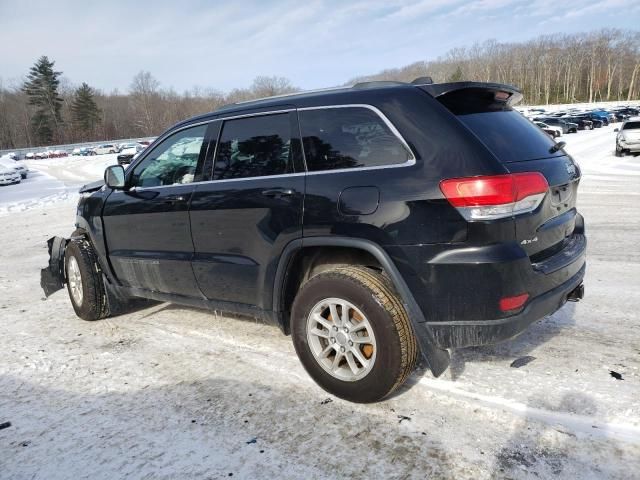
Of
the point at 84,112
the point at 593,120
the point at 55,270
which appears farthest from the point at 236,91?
the point at 55,270

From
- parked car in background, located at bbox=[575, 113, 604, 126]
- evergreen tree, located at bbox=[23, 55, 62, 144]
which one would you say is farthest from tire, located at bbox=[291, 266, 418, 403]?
evergreen tree, located at bbox=[23, 55, 62, 144]

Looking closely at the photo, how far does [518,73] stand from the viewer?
396ft

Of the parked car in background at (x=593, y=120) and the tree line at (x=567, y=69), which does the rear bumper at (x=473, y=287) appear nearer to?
the parked car in background at (x=593, y=120)

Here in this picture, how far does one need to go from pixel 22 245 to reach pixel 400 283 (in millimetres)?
8575

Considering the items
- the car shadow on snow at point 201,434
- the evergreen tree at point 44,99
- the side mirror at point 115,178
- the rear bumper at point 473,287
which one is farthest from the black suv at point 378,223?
the evergreen tree at point 44,99

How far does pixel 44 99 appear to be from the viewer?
290 feet

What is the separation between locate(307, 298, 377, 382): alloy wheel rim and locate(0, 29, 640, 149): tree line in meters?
84.6

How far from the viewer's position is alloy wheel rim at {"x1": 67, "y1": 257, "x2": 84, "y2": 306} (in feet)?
15.4

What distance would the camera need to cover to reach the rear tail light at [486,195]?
2.45m

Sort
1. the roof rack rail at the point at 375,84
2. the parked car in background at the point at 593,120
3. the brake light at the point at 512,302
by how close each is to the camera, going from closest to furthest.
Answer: the brake light at the point at 512,302 < the roof rack rail at the point at 375,84 < the parked car in background at the point at 593,120

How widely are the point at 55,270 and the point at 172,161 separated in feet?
7.25

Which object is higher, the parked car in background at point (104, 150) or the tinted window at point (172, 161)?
the tinted window at point (172, 161)

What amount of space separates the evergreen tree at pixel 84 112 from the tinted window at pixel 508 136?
332 ft

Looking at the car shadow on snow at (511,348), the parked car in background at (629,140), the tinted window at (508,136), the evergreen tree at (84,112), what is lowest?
the car shadow on snow at (511,348)
